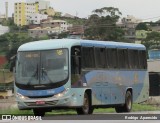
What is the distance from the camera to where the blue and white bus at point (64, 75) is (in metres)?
21.4

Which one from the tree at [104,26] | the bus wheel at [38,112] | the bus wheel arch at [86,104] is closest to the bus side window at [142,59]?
the bus wheel arch at [86,104]

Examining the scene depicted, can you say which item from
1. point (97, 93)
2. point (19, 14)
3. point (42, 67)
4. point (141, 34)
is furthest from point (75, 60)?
point (19, 14)

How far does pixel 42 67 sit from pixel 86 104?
2.51m

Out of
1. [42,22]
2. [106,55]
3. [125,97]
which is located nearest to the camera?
[106,55]

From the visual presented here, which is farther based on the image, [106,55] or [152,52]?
[152,52]

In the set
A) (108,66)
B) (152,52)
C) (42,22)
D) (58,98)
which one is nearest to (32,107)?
(58,98)

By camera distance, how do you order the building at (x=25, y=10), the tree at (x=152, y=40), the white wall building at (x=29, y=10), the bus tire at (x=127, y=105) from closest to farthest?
the bus tire at (x=127, y=105) → the tree at (x=152, y=40) → the building at (x=25, y=10) → the white wall building at (x=29, y=10)

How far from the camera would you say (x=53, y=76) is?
70.5 ft

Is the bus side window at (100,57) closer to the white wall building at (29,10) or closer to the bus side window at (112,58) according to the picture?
the bus side window at (112,58)

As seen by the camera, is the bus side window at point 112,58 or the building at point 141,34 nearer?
the bus side window at point 112,58

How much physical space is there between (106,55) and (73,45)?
3181mm

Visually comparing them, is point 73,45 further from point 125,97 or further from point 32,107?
point 125,97

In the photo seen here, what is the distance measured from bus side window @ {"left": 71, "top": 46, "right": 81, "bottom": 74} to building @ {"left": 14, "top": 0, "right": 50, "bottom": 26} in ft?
291

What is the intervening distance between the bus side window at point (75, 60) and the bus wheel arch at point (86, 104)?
121 cm
